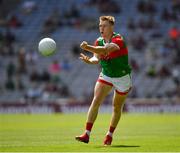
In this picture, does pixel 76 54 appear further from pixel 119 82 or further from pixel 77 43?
pixel 119 82

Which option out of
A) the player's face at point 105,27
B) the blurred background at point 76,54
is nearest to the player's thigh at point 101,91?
the player's face at point 105,27

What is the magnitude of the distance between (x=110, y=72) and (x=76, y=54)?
1347 inches

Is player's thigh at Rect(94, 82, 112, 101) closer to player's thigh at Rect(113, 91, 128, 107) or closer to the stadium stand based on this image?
player's thigh at Rect(113, 91, 128, 107)

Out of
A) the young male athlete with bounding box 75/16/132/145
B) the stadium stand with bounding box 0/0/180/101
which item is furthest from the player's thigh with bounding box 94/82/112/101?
the stadium stand with bounding box 0/0/180/101

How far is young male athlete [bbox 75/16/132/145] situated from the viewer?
17.9 metres

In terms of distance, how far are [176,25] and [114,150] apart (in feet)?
123

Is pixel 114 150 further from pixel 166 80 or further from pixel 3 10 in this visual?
pixel 3 10

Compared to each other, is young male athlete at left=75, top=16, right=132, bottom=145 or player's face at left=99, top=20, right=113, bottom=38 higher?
player's face at left=99, top=20, right=113, bottom=38

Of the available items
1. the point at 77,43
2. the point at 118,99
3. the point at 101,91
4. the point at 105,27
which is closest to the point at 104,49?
the point at 105,27

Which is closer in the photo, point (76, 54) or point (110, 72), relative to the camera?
point (110, 72)

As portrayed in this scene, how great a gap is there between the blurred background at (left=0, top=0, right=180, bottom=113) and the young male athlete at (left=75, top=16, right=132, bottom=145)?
2877cm

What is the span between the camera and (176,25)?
5250 cm

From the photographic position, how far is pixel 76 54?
52.3 m

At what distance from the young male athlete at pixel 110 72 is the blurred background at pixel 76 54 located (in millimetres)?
28770
